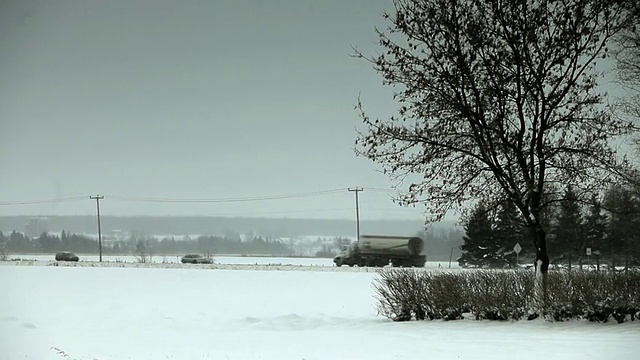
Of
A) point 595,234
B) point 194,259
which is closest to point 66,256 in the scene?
point 194,259

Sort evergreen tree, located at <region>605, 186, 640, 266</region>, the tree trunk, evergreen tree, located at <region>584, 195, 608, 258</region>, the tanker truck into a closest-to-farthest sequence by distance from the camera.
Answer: the tree trunk
evergreen tree, located at <region>605, 186, 640, 266</region>
evergreen tree, located at <region>584, 195, 608, 258</region>
the tanker truck

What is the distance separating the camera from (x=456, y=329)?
13.6 meters

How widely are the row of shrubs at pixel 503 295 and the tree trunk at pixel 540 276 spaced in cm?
7

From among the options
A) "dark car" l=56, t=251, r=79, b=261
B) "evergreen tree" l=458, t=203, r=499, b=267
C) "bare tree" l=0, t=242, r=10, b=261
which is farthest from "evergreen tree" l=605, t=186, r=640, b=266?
"dark car" l=56, t=251, r=79, b=261

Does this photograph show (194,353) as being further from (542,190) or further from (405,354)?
(542,190)

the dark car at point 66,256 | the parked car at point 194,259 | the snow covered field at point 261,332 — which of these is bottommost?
the parked car at point 194,259

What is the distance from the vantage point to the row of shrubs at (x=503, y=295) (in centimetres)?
1309

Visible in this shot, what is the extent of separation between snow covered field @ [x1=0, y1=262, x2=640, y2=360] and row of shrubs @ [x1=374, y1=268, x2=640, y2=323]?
324mm

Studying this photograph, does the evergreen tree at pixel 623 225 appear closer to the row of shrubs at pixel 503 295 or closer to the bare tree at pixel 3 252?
the row of shrubs at pixel 503 295

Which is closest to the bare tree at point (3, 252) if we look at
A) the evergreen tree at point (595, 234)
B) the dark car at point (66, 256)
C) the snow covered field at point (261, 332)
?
the dark car at point (66, 256)

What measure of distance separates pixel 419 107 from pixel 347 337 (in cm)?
577

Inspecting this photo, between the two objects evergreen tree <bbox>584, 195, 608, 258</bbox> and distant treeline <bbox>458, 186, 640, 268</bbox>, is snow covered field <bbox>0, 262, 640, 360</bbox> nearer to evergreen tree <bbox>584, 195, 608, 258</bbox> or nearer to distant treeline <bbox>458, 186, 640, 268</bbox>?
distant treeline <bbox>458, 186, 640, 268</bbox>

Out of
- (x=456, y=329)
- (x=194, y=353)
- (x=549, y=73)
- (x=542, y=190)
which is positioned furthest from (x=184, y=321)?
(x=549, y=73)

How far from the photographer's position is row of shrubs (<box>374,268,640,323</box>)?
13.1 m
